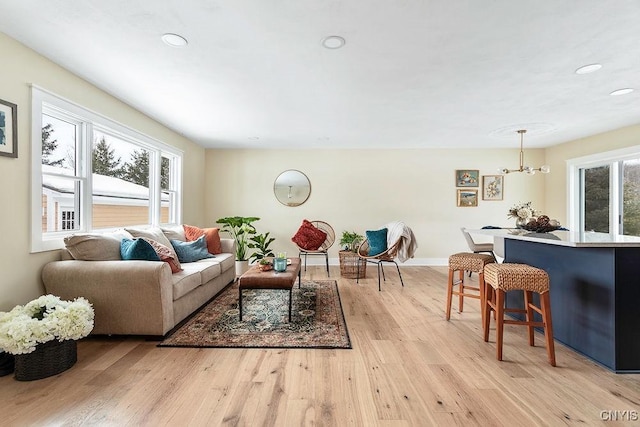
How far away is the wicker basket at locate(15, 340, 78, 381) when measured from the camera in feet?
6.10

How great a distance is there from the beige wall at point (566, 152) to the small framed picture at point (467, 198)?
1415 millimetres

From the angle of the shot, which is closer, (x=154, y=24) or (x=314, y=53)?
(x=154, y=24)

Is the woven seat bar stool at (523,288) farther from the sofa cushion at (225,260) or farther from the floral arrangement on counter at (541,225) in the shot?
the sofa cushion at (225,260)

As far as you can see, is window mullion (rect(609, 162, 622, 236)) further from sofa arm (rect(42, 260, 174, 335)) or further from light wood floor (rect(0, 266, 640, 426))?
sofa arm (rect(42, 260, 174, 335))

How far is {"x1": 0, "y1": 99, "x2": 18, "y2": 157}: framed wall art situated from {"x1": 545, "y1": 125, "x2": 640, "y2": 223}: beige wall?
7180mm

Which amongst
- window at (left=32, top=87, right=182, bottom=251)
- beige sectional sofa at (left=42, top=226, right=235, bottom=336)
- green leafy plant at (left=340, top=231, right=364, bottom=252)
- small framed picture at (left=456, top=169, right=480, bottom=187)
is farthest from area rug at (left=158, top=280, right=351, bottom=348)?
small framed picture at (left=456, top=169, right=480, bottom=187)

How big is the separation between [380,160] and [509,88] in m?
3.01

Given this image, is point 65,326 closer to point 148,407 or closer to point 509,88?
point 148,407

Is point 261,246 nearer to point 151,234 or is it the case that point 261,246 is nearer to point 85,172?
point 151,234

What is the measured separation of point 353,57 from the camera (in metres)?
2.38

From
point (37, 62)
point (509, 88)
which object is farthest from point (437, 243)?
point (37, 62)

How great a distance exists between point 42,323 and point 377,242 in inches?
153

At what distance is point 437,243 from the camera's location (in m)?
5.88

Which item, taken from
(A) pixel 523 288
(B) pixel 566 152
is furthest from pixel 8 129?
(B) pixel 566 152
